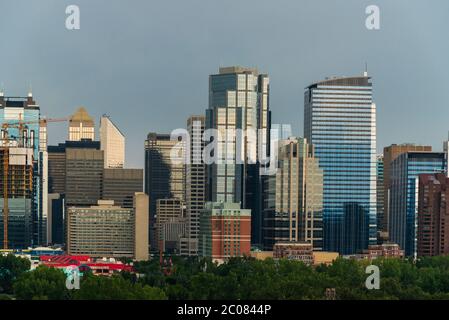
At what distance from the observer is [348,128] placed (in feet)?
371

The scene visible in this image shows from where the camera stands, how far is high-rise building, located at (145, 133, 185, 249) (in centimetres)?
12256

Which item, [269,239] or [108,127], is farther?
[108,127]

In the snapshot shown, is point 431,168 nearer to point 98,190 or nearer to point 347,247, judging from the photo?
point 347,247

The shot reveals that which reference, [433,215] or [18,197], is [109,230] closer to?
[18,197]

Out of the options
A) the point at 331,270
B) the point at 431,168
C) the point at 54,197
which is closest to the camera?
the point at 331,270

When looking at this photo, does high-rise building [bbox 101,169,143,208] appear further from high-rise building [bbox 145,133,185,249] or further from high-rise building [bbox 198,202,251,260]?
high-rise building [bbox 198,202,251,260]

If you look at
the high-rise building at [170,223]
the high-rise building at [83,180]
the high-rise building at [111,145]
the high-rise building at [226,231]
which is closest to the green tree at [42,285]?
the high-rise building at [226,231]

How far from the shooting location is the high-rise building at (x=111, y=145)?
116 m

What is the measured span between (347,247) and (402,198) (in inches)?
297

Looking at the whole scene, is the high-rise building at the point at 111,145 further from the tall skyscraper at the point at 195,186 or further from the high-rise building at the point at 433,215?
the high-rise building at the point at 433,215

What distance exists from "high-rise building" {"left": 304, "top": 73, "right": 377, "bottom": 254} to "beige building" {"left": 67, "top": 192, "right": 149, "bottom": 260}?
1633 cm

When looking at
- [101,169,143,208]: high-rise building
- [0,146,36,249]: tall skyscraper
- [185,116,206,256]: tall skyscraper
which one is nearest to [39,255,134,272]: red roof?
[185,116,206,256]: tall skyscraper

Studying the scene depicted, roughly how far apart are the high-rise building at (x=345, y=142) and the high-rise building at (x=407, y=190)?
7.91 ft
